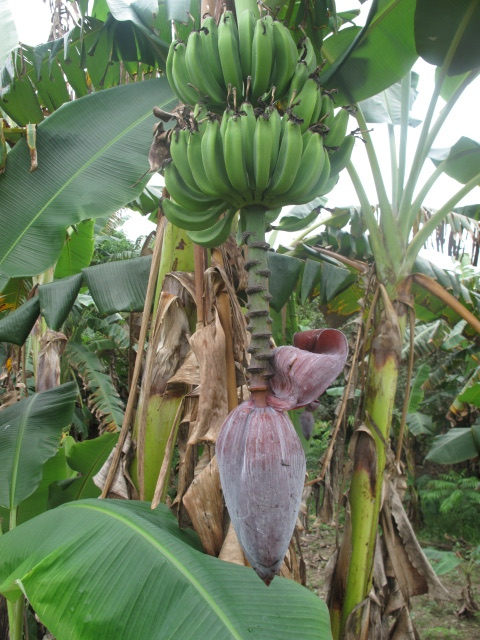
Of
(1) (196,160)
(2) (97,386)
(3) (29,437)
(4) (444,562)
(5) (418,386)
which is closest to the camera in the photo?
(1) (196,160)

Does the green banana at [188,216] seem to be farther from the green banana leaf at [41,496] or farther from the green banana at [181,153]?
the green banana leaf at [41,496]

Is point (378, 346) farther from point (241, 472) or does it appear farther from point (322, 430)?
point (322, 430)

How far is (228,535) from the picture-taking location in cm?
93

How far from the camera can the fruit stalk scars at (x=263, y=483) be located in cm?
57

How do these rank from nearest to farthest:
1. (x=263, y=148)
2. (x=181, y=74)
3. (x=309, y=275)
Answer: (x=263, y=148) → (x=181, y=74) → (x=309, y=275)

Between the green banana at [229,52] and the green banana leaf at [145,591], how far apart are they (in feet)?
2.48

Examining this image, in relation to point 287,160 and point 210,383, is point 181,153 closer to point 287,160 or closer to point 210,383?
point 287,160

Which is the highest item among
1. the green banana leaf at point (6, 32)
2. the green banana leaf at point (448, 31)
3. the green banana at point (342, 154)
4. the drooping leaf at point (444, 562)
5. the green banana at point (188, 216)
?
the green banana leaf at point (6, 32)

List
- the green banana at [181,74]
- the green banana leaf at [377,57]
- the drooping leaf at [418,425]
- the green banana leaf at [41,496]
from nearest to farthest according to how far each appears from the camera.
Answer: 1. the green banana at [181,74]
2. the green banana leaf at [377,57]
3. the green banana leaf at [41,496]
4. the drooping leaf at [418,425]

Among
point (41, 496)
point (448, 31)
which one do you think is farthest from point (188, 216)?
point (41, 496)

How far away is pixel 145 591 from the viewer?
0.77 m

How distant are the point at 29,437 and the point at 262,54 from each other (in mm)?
1306

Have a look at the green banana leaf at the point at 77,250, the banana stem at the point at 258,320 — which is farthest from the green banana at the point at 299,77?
the green banana leaf at the point at 77,250

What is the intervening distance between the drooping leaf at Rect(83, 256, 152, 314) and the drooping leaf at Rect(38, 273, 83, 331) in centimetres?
5
